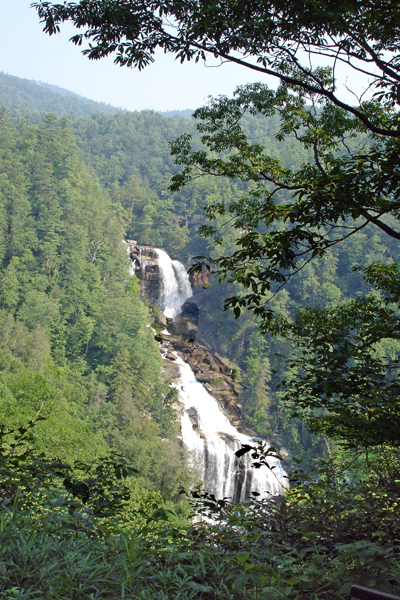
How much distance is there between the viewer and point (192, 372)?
31.7 meters

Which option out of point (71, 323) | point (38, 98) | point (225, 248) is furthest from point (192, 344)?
point (38, 98)

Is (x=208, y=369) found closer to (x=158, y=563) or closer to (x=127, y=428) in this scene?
(x=127, y=428)

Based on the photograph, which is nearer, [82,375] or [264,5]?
[264,5]

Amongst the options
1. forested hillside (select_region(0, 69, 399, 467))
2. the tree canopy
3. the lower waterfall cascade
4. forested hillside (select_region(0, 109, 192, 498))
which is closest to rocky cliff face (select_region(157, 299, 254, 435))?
the lower waterfall cascade

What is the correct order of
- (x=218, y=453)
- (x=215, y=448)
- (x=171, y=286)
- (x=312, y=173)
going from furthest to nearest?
(x=171, y=286)
(x=215, y=448)
(x=218, y=453)
(x=312, y=173)

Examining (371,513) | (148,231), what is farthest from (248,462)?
(148,231)

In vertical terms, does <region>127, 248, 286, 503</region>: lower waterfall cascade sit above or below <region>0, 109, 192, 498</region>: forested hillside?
below

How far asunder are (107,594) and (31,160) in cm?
4607

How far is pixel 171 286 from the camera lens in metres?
39.9

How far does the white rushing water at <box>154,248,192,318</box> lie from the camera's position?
129 ft

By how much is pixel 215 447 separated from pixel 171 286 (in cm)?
1834

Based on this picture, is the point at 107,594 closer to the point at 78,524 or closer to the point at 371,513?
the point at 78,524

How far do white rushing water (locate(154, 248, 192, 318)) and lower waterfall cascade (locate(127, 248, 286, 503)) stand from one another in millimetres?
7930

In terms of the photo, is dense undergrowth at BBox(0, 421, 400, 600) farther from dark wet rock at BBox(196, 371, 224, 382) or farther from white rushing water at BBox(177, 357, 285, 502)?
dark wet rock at BBox(196, 371, 224, 382)
